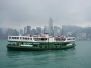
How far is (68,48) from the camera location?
173ft

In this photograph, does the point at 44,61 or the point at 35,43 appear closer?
the point at 44,61

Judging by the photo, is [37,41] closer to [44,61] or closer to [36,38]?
[36,38]

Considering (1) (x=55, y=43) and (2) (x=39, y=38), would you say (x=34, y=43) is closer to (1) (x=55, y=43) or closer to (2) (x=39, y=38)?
(2) (x=39, y=38)

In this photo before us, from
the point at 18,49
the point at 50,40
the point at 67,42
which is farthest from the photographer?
the point at 67,42

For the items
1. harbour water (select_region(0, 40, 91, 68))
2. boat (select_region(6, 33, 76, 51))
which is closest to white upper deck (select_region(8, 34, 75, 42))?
boat (select_region(6, 33, 76, 51))

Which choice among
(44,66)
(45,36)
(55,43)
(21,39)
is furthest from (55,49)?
(44,66)

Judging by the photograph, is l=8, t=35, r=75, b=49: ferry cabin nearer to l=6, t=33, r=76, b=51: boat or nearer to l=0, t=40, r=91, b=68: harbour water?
l=6, t=33, r=76, b=51: boat

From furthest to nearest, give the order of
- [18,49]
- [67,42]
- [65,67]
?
[67,42] → [18,49] → [65,67]

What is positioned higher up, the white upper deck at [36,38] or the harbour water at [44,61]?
the white upper deck at [36,38]

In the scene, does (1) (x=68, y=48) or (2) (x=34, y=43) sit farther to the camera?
(1) (x=68, y=48)

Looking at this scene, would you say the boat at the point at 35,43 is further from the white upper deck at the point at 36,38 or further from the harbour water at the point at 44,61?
the harbour water at the point at 44,61

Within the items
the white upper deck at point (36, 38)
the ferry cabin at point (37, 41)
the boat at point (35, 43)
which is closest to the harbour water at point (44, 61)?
the boat at point (35, 43)

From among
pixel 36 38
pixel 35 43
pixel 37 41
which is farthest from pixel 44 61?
pixel 36 38

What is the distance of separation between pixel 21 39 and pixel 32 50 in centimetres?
443
